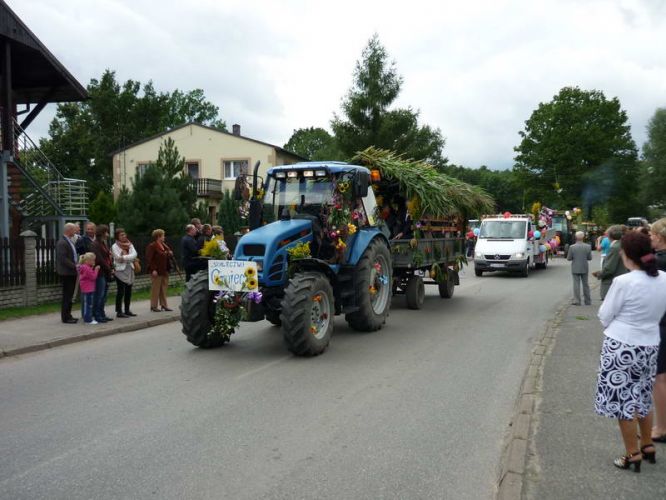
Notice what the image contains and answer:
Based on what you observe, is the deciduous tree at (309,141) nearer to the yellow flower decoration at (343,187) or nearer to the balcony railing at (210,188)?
the balcony railing at (210,188)

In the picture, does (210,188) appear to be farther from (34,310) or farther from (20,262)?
(34,310)

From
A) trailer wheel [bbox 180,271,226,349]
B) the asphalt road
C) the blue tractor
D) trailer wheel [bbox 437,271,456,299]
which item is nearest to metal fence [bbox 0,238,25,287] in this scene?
the asphalt road

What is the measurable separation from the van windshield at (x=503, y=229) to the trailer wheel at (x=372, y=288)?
12956 millimetres

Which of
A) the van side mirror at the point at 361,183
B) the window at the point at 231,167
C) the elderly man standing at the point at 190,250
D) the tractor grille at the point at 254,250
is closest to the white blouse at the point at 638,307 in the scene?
the tractor grille at the point at 254,250

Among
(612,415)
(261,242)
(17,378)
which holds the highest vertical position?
(261,242)

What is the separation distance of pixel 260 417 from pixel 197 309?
3.08 metres

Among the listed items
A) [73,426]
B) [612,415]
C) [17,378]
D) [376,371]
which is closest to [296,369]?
[376,371]

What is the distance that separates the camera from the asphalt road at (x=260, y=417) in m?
4.40

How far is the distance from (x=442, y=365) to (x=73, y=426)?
4.60 meters

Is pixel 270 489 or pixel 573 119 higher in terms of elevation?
pixel 573 119

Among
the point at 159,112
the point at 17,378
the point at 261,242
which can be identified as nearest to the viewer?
the point at 17,378

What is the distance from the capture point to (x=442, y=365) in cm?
810

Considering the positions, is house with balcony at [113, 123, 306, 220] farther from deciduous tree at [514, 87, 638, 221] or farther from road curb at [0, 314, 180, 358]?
road curb at [0, 314, 180, 358]

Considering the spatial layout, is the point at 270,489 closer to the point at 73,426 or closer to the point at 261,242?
the point at 73,426
